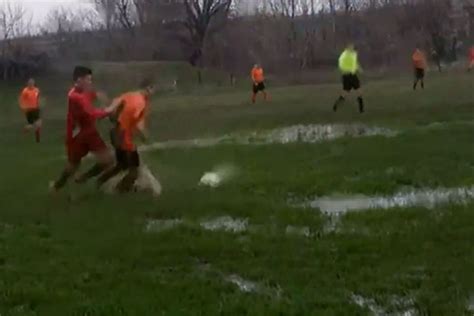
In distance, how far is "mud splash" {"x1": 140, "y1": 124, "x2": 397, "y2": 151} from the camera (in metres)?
21.8

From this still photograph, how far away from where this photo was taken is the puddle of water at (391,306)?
23.1ft

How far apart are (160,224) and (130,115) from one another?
2.34m

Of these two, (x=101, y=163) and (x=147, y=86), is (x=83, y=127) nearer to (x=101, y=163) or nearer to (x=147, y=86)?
(x=101, y=163)

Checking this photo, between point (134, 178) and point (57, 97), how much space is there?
4912cm

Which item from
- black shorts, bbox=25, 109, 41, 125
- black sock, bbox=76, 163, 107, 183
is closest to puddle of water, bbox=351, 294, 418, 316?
black sock, bbox=76, 163, 107, 183

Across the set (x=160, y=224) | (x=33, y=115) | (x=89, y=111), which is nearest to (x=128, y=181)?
(x=89, y=111)

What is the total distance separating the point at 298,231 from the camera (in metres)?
10.5

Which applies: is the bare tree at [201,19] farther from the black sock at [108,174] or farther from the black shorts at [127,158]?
the black shorts at [127,158]

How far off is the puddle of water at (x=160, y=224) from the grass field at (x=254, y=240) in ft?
0.23

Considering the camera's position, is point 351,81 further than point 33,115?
No

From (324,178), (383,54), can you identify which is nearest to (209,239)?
(324,178)

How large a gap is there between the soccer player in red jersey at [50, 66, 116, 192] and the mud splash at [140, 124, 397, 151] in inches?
313

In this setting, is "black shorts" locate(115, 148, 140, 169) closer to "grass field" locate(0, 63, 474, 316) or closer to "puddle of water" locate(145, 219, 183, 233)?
"grass field" locate(0, 63, 474, 316)

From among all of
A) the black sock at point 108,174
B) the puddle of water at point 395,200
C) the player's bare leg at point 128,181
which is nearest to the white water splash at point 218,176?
the player's bare leg at point 128,181
